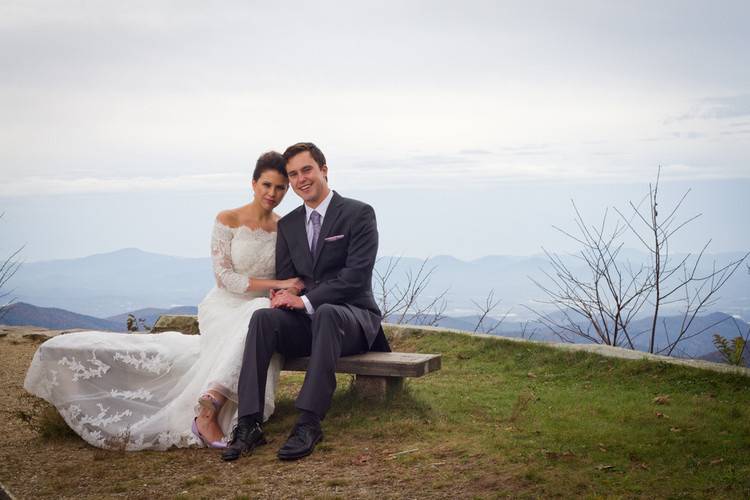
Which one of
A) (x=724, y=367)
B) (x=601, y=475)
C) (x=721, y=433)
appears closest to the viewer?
(x=601, y=475)

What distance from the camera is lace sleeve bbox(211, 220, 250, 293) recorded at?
18.9ft

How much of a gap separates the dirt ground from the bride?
0.18 metres

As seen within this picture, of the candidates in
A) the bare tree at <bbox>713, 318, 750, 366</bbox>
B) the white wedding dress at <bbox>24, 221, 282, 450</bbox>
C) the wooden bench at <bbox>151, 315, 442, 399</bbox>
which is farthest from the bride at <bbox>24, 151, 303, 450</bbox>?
the bare tree at <bbox>713, 318, 750, 366</bbox>

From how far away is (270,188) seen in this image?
578cm

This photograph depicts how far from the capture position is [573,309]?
9.74 meters

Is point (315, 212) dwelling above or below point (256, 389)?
above

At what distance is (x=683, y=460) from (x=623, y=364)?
254cm

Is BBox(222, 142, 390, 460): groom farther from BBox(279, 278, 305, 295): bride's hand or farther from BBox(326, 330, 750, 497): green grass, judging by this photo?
BBox(326, 330, 750, 497): green grass

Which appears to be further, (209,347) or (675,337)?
(675,337)

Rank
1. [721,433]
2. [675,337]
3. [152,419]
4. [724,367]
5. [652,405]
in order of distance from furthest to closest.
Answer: [675,337] < [724,367] < [652,405] < [152,419] < [721,433]

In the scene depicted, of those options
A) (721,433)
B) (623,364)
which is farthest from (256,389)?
Result: (623,364)

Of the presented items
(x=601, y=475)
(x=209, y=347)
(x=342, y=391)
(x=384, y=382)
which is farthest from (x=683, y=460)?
(x=209, y=347)

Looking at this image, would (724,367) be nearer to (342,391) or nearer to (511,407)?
(511,407)

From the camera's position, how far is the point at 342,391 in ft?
19.5
